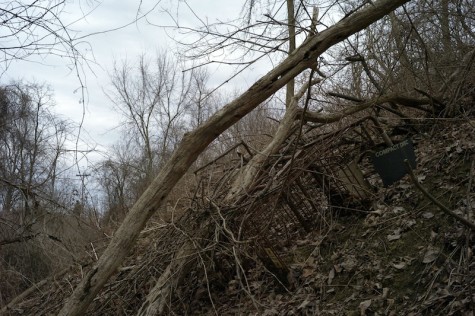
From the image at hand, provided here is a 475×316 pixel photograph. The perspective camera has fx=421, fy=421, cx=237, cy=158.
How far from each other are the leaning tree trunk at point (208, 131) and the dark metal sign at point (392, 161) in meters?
1.75

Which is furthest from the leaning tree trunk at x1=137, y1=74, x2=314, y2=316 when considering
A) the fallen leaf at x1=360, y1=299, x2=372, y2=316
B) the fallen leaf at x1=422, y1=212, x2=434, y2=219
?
the fallen leaf at x1=422, y1=212, x2=434, y2=219

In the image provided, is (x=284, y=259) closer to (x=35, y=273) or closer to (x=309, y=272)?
(x=309, y=272)

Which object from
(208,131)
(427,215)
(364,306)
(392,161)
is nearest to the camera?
(364,306)

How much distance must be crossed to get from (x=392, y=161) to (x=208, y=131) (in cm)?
233

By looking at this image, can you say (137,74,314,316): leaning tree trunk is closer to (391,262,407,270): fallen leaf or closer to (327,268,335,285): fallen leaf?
(327,268,335,285): fallen leaf

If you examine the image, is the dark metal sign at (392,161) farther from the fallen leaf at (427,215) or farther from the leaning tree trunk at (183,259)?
the leaning tree trunk at (183,259)

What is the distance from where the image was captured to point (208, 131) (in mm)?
3566

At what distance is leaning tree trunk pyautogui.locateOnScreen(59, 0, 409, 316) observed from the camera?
3361mm

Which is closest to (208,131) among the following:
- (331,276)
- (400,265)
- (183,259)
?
(183,259)

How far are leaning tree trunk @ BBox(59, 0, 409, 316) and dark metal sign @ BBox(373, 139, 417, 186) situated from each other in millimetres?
1745

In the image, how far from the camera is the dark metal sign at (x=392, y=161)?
183 inches

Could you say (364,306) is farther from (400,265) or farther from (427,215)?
(427,215)

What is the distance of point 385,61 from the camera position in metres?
7.89

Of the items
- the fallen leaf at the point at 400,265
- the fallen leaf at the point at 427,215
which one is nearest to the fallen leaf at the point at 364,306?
the fallen leaf at the point at 400,265
